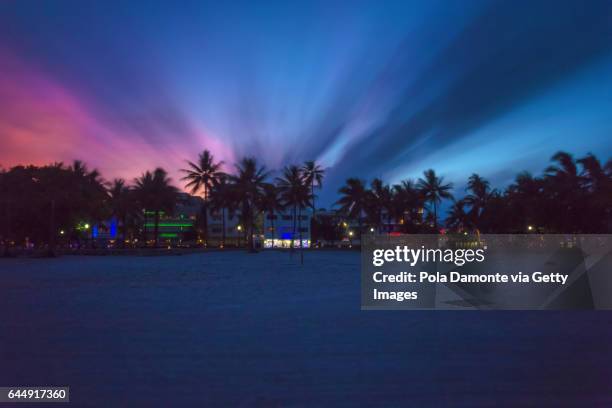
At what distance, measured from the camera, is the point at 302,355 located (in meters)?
5.70

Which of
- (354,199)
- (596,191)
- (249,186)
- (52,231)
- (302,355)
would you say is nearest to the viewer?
(302,355)

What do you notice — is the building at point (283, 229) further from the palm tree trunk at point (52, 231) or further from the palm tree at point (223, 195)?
the palm tree trunk at point (52, 231)

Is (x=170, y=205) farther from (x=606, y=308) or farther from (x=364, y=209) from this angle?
(x=606, y=308)

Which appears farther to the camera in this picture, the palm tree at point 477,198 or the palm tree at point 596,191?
the palm tree at point 477,198

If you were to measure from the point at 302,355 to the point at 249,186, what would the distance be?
44.5 metres

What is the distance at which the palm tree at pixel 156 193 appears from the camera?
5209 cm

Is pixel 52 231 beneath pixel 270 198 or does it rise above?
beneath

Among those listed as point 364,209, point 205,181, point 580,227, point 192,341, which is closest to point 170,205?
point 205,181

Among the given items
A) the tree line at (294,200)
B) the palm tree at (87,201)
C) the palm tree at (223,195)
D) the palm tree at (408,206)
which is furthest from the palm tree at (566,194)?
the palm tree at (87,201)

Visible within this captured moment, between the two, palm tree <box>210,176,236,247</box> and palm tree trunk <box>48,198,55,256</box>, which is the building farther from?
palm tree trunk <box>48,198,55,256</box>

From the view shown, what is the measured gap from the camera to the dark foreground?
14.4ft

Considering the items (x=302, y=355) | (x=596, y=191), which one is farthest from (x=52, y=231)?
(x=596, y=191)

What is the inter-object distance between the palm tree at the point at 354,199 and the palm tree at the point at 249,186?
16058mm

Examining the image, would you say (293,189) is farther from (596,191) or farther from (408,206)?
(596,191)
